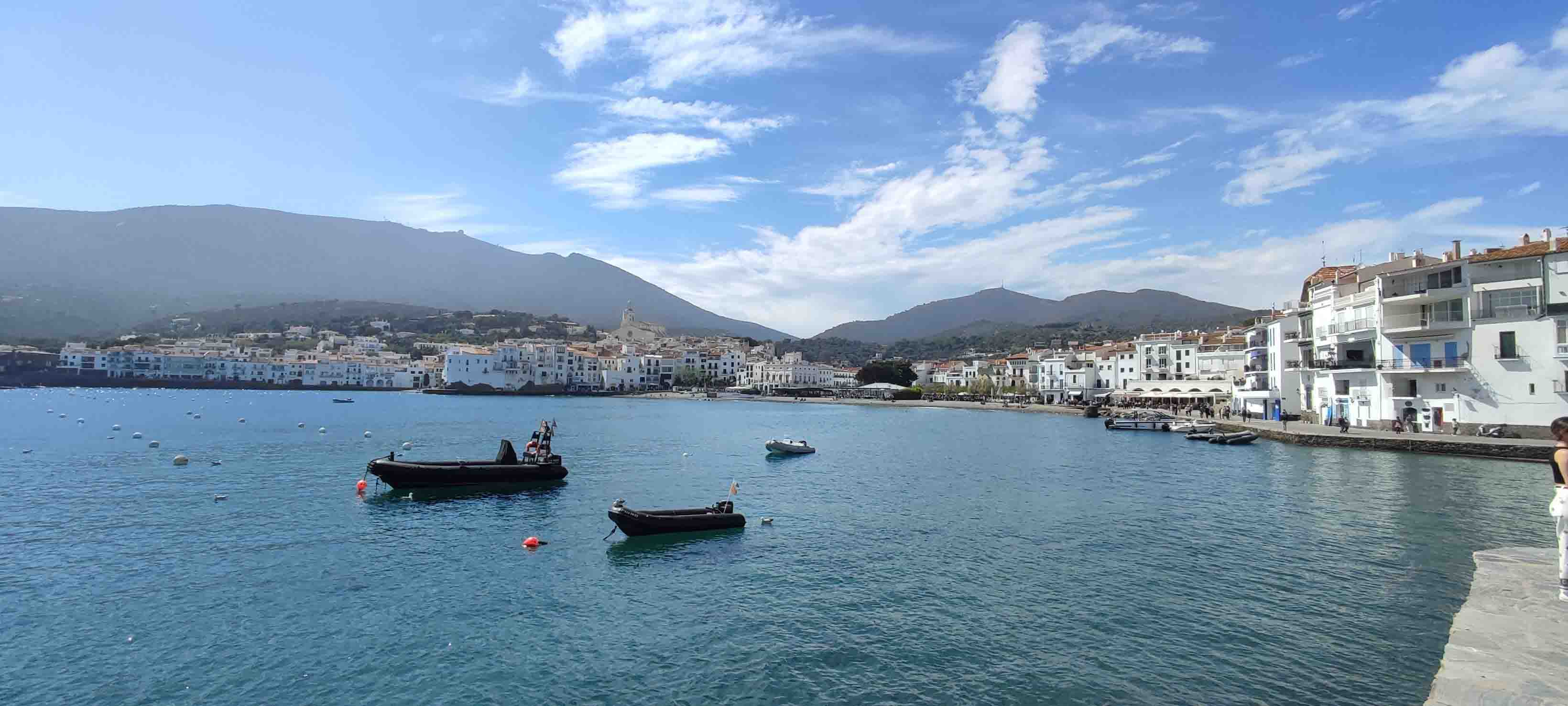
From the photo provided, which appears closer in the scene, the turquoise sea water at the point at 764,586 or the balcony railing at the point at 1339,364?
the turquoise sea water at the point at 764,586

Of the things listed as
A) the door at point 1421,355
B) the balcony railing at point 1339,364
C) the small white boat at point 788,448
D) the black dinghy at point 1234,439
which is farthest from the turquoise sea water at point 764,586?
the black dinghy at point 1234,439

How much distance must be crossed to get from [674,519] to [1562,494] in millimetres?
14739

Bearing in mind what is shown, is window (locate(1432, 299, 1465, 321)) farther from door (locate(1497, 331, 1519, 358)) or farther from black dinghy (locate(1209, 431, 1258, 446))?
black dinghy (locate(1209, 431, 1258, 446))

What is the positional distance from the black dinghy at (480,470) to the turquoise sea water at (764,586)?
0.85 meters

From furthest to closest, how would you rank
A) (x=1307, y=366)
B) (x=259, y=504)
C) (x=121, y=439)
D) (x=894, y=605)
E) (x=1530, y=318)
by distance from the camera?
(x=1307, y=366)
(x=121, y=439)
(x=1530, y=318)
(x=259, y=504)
(x=894, y=605)

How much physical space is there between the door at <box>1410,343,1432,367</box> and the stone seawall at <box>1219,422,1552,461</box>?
3262 millimetres

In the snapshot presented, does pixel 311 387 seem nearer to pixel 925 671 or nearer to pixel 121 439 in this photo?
pixel 121 439

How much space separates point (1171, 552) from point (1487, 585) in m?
A: 5.75

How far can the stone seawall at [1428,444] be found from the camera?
Answer: 29.6m

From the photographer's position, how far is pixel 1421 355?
113 feet

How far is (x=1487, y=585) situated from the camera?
1039 centimetres

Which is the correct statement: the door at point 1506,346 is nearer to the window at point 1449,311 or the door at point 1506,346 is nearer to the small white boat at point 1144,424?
A: the window at point 1449,311

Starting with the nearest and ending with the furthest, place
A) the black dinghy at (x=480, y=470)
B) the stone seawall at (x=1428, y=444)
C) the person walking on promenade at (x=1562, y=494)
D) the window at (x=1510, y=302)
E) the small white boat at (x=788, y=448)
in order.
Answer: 1. the person walking on promenade at (x=1562, y=494)
2. the black dinghy at (x=480, y=470)
3. the stone seawall at (x=1428, y=444)
4. the window at (x=1510, y=302)
5. the small white boat at (x=788, y=448)

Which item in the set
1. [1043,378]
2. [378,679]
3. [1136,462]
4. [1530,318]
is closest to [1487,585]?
[378,679]
